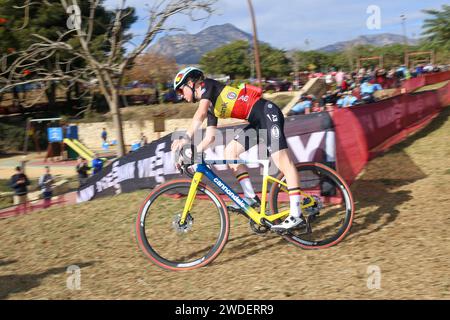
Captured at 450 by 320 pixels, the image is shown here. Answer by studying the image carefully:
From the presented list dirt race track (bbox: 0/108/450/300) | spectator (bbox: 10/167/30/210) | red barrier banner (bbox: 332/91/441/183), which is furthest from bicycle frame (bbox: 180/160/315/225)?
spectator (bbox: 10/167/30/210)

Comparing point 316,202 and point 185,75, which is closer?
point 185,75

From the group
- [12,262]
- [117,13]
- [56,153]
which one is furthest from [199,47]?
[56,153]

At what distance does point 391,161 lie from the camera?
934cm

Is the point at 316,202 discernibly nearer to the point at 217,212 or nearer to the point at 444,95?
the point at 217,212

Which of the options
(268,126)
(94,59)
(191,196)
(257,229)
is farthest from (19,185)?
(268,126)

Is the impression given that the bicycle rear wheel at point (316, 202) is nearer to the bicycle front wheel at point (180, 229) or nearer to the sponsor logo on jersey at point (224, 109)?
the bicycle front wheel at point (180, 229)

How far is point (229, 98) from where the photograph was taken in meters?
4.85

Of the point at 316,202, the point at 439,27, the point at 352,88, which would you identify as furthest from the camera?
the point at 439,27

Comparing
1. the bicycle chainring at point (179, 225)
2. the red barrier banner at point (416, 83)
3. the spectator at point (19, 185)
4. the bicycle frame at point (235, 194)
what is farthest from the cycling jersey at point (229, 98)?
the red barrier banner at point (416, 83)

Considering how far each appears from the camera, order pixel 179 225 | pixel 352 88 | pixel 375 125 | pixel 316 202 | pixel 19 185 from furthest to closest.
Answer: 1. pixel 352 88
2. pixel 19 185
3. pixel 375 125
4. pixel 316 202
5. pixel 179 225

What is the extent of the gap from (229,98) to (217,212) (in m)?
1.22

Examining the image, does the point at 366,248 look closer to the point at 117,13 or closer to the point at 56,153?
the point at 117,13

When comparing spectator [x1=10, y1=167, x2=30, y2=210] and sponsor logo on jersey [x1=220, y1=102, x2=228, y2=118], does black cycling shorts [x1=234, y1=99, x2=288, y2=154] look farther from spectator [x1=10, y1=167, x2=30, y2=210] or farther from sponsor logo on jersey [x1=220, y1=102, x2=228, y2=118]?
spectator [x1=10, y1=167, x2=30, y2=210]
